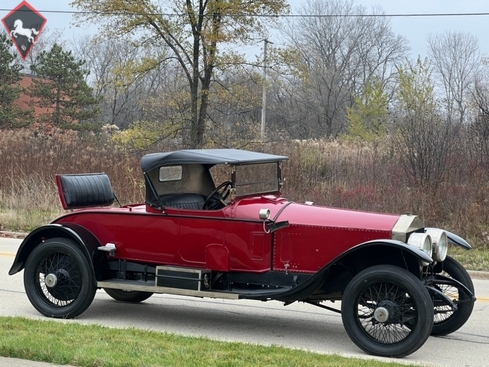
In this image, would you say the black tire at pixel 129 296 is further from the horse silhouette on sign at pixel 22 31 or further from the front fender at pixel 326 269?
the horse silhouette on sign at pixel 22 31

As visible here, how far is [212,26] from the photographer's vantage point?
87.8 feet

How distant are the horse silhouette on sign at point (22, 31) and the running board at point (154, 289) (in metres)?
30.9

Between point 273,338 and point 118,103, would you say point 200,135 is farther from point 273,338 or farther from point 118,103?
point 118,103

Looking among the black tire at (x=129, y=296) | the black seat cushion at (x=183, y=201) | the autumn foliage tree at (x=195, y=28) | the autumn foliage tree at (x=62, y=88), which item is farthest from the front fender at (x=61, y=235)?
the autumn foliage tree at (x=62, y=88)

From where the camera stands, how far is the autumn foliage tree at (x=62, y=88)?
40.8 meters

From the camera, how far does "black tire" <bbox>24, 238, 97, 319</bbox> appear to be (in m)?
7.88

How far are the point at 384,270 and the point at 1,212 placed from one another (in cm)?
1322

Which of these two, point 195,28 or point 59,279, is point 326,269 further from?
point 195,28

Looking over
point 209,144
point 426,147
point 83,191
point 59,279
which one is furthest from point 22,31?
point 59,279

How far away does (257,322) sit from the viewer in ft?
26.8

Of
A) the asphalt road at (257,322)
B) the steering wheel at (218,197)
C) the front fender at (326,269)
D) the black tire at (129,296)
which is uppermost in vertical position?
the steering wheel at (218,197)

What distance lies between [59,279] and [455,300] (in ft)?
12.9

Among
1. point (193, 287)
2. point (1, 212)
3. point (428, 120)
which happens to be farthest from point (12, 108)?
point (193, 287)

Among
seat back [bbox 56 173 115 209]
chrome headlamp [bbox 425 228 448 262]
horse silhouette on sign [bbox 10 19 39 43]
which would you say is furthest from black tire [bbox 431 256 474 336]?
horse silhouette on sign [bbox 10 19 39 43]
